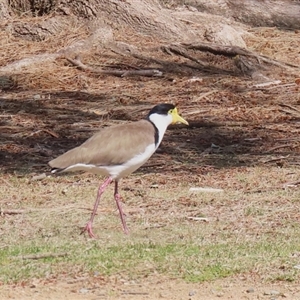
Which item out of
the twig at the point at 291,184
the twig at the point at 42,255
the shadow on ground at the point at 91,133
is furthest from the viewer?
the shadow on ground at the point at 91,133

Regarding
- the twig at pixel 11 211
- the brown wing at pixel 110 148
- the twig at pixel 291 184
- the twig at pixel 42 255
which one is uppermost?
the brown wing at pixel 110 148

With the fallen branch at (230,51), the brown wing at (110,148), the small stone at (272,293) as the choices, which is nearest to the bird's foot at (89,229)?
the brown wing at (110,148)

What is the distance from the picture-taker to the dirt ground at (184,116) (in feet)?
40.5

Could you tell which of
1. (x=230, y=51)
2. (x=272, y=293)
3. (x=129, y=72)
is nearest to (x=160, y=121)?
(x=272, y=293)

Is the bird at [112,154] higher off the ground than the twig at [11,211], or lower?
higher

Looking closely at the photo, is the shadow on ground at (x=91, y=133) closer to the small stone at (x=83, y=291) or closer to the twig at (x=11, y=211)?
the twig at (x=11, y=211)

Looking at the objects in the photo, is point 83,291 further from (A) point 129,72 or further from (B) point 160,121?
(A) point 129,72

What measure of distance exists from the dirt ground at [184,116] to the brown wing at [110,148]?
7.53ft

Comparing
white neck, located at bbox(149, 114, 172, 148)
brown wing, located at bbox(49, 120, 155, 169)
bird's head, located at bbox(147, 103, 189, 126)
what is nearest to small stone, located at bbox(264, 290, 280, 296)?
brown wing, located at bbox(49, 120, 155, 169)

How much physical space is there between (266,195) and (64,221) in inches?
91.9

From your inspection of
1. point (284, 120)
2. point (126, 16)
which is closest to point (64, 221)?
point (284, 120)

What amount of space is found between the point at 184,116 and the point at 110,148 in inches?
237

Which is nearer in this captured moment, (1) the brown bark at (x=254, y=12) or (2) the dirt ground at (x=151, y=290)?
(2) the dirt ground at (x=151, y=290)

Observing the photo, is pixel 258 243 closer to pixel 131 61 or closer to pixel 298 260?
pixel 298 260
